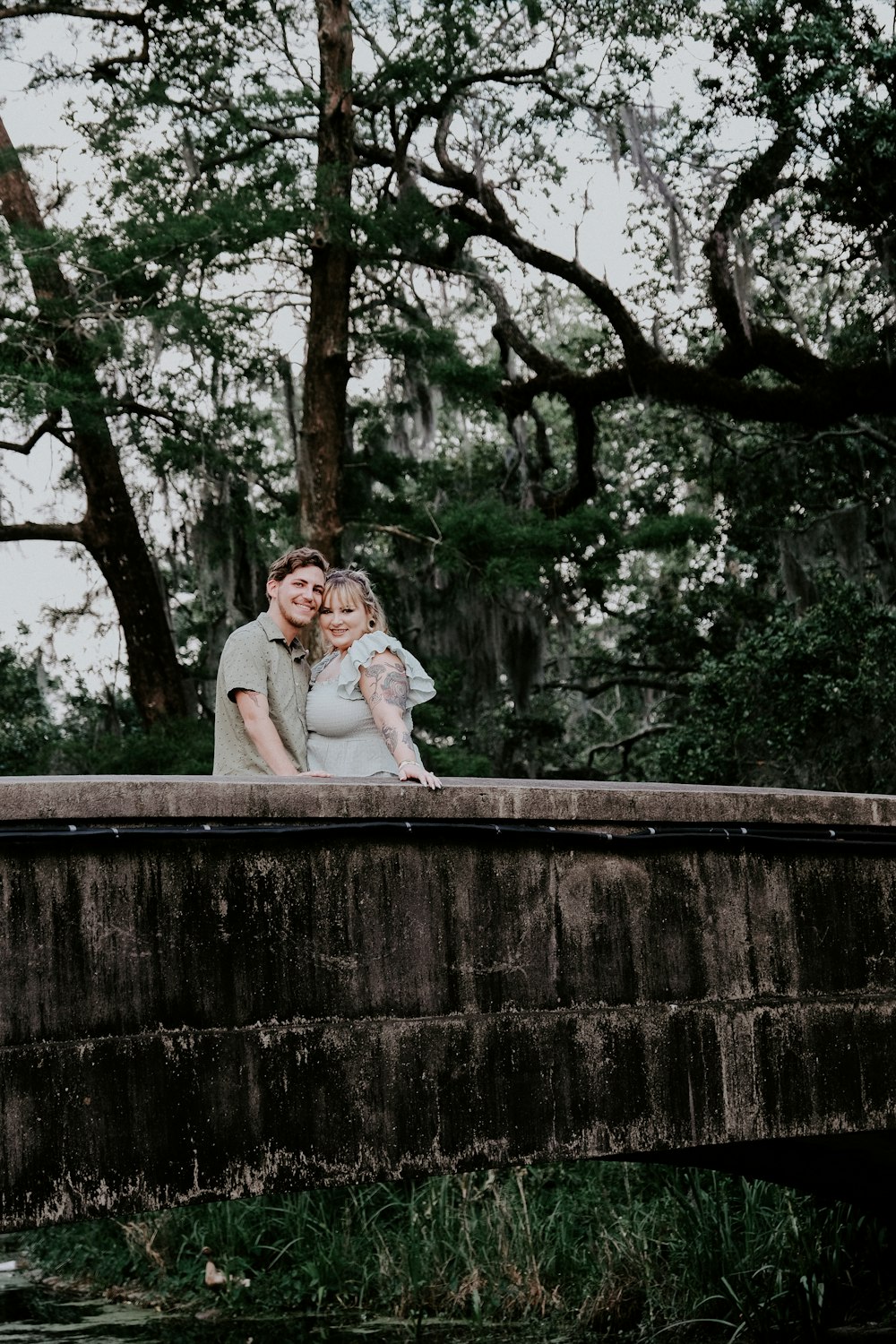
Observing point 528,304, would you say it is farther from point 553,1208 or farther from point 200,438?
point 553,1208

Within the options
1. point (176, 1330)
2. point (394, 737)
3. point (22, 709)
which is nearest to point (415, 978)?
point (394, 737)

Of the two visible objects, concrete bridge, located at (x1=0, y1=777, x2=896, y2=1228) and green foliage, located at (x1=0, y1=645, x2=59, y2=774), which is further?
green foliage, located at (x1=0, y1=645, x2=59, y2=774)

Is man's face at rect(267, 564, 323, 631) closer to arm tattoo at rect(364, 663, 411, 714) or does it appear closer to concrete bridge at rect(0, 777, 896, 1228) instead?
arm tattoo at rect(364, 663, 411, 714)

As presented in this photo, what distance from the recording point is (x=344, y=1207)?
32.0ft

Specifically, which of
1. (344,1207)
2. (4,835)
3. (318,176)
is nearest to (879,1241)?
(344,1207)

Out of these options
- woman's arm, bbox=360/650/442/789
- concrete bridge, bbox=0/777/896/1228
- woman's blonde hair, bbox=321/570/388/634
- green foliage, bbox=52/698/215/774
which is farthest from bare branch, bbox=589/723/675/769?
woman's arm, bbox=360/650/442/789

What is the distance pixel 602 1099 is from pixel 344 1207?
5674mm

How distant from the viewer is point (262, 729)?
4961mm

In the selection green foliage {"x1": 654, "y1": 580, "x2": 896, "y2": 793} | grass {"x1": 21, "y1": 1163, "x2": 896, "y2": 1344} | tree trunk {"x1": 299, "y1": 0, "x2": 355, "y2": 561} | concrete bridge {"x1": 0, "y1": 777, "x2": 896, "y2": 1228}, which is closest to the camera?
concrete bridge {"x1": 0, "y1": 777, "x2": 896, "y2": 1228}

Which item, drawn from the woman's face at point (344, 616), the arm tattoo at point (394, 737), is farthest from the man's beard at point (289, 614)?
the arm tattoo at point (394, 737)

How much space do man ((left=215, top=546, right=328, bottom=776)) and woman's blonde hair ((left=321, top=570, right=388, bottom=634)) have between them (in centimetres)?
17

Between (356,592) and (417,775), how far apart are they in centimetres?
76

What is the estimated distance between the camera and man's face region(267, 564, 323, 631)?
5.15 meters

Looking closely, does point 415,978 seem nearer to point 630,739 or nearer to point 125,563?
point 125,563
